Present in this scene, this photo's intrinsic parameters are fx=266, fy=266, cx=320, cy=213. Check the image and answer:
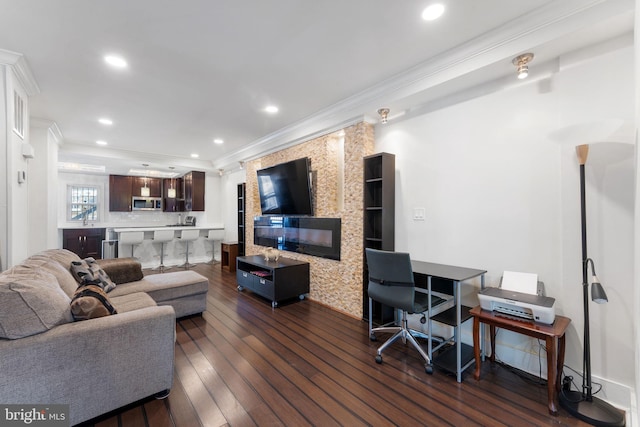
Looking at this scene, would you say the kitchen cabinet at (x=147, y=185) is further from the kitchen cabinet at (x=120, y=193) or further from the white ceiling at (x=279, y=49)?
the white ceiling at (x=279, y=49)

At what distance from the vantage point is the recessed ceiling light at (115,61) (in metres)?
2.42

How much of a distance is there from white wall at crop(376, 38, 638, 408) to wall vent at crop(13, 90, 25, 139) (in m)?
4.05

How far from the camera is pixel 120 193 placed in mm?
7445

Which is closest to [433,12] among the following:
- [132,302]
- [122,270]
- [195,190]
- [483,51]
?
[483,51]

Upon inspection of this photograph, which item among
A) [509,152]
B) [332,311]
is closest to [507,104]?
[509,152]

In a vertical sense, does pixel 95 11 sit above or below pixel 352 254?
above

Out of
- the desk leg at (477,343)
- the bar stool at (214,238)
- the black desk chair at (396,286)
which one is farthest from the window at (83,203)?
the desk leg at (477,343)

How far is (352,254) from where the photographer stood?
353 cm

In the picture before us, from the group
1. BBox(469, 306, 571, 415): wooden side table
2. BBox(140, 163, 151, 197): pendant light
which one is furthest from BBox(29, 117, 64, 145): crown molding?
BBox(469, 306, 571, 415): wooden side table

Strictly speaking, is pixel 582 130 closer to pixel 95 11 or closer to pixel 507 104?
pixel 507 104

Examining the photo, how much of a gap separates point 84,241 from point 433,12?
346 inches

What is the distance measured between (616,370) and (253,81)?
3904mm

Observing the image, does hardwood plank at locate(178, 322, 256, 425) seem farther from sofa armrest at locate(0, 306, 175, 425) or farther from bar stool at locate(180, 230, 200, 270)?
bar stool at locate(180, 230, 200, 270)

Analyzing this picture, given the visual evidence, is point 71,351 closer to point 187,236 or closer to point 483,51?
point 483,51
